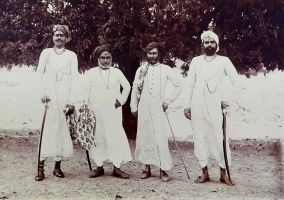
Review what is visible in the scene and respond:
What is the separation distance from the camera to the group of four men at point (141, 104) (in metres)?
4.50

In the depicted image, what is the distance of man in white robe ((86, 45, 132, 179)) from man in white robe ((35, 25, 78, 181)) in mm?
243

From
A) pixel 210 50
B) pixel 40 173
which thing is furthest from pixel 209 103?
pixel 40 173

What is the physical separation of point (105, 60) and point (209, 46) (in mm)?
1185

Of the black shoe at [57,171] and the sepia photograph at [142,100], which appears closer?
the sepia photograph at [142,100]

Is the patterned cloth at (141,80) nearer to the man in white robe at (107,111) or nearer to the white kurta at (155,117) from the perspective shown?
the white kurta at (155,117)

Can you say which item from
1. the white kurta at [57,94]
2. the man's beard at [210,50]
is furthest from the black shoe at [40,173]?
the man's beard at [210,50]

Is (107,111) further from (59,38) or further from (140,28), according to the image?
(140,28)

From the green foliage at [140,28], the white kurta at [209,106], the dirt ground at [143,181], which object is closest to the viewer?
the dirt ground at [143,181]

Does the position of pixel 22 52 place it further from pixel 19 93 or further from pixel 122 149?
pixel 122 149

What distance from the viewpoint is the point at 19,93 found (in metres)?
5.21

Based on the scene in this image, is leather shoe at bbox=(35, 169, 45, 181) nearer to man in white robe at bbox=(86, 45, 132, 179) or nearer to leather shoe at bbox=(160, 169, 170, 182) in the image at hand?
man in white robe at bbox=(86, 45, 132, 179)

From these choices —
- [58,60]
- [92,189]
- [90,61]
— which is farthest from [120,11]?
[92,189]

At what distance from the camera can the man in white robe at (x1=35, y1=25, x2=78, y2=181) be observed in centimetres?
458

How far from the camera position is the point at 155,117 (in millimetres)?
4566
